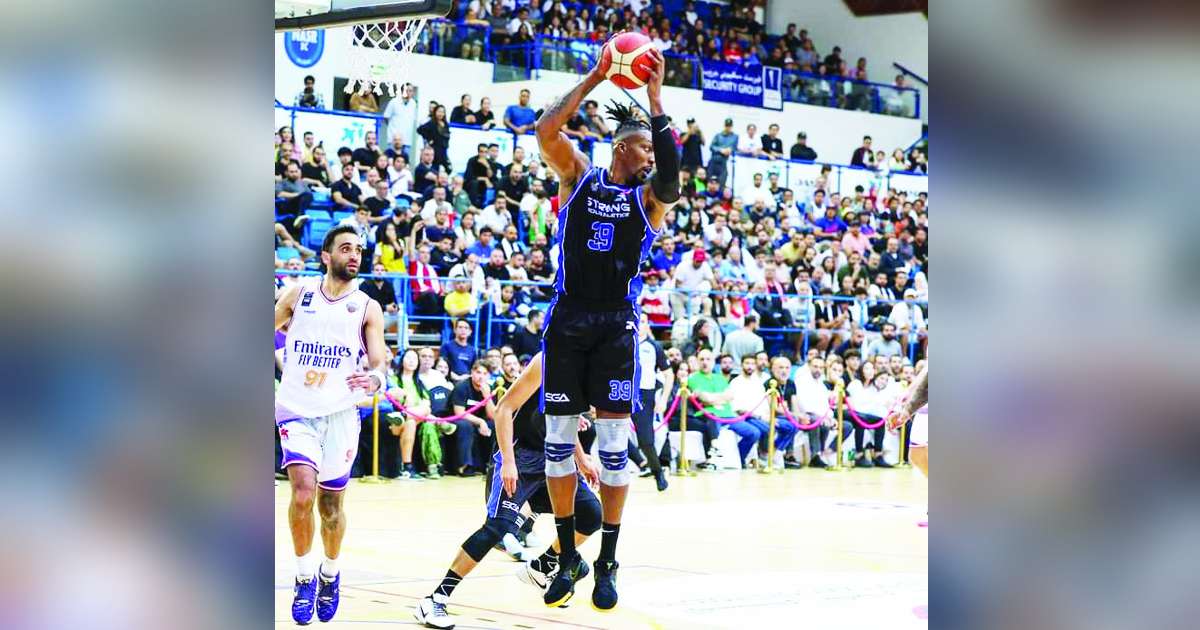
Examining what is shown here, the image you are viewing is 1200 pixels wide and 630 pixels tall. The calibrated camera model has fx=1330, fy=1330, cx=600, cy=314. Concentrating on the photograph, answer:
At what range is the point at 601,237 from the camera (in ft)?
23.4

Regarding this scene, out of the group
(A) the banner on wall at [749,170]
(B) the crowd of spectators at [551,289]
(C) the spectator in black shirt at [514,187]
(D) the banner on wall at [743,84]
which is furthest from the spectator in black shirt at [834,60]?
(C) the spectator in black shirt at [514,187]

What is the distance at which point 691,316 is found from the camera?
62.3 ft

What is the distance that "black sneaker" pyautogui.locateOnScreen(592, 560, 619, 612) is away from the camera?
22.7ft

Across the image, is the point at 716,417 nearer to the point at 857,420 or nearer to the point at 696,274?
the point at 857,420

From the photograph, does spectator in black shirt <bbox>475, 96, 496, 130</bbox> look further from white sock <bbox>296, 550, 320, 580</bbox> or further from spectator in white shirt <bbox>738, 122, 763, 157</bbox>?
white sock <bbox>296, 550, 320, 580</bbox>

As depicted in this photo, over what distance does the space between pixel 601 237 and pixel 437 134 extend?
13.4 metres

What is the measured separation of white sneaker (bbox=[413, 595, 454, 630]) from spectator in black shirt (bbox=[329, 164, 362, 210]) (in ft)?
36.6

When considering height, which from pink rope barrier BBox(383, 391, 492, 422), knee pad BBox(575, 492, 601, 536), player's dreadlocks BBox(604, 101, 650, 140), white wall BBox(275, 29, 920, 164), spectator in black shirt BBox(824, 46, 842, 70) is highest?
spectator in black shirt BBox(824, 46, 842, 70)

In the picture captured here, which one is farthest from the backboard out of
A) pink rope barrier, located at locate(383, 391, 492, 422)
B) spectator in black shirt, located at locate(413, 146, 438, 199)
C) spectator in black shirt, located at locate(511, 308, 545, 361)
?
spectator in black shirt, located at locate(413, 146, 438, 199)

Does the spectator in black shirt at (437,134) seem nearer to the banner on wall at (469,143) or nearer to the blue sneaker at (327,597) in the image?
the banner on wall at (469,143)

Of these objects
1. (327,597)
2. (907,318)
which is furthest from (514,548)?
(907,318)

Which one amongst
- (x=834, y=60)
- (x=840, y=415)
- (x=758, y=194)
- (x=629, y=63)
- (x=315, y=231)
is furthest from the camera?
(x=834, y=60)
